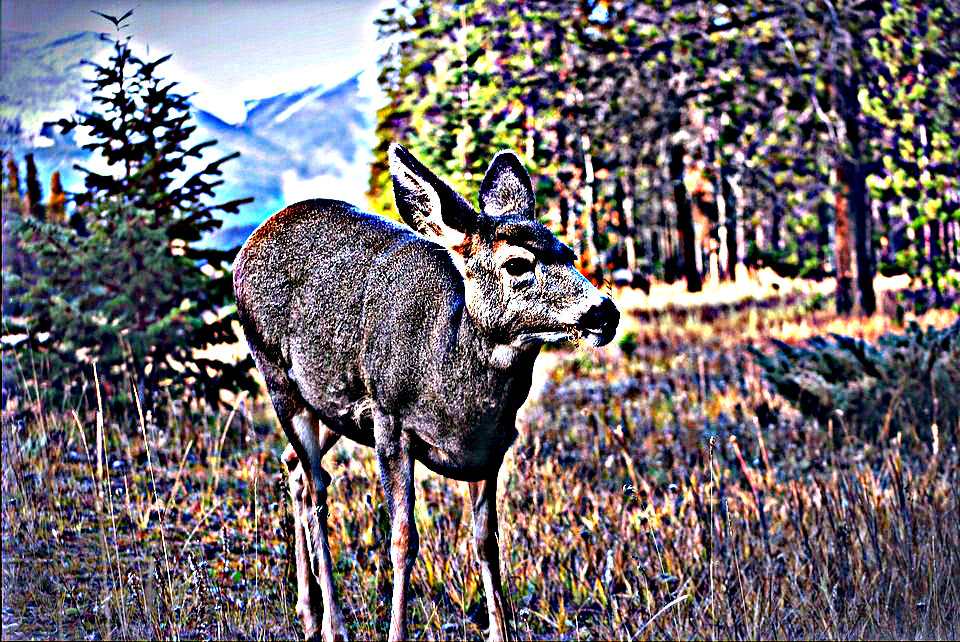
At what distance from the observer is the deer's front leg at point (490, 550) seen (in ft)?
11.7

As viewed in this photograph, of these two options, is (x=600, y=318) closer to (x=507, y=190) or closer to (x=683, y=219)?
(x=507, y=190)

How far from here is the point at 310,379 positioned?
3.73m

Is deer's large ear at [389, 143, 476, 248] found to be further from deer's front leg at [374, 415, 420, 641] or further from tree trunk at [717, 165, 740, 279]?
tree trunk at [717, 165, 740, 279]

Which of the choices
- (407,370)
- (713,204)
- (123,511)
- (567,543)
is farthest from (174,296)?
(713,204)

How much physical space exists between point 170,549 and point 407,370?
3.28 metres

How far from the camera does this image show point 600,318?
3.23 metres

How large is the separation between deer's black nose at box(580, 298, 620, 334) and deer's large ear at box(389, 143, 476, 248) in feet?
1.54

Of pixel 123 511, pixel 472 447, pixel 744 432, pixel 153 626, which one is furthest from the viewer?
pixel 744 432

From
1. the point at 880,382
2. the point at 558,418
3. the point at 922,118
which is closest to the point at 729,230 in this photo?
the point at 922,118

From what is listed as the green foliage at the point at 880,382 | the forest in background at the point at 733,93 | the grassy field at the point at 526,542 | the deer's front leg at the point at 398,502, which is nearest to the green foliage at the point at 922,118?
the forest in background at the point at 733,93

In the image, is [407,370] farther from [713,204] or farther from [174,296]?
[713,204]

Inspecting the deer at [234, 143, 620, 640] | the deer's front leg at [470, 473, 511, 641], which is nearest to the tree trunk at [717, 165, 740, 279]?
the deer at [234, 143, 620, 640]

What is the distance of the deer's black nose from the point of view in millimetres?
3230

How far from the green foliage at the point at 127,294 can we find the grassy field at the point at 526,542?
1.29 ft
